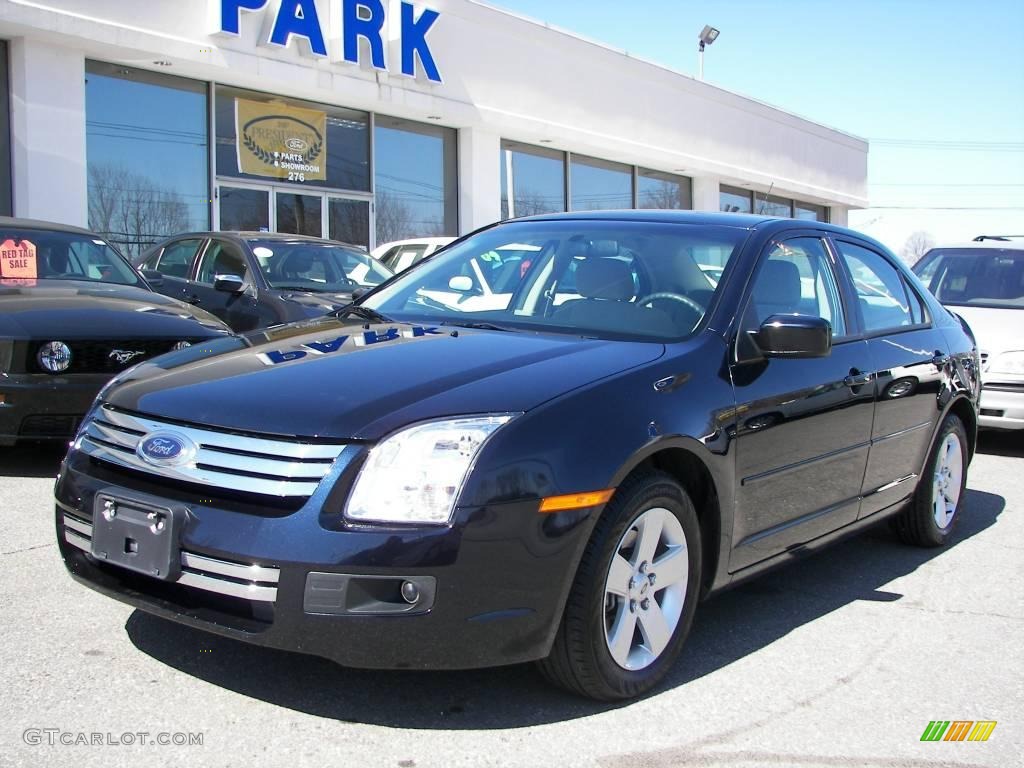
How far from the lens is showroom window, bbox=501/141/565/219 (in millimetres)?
19922

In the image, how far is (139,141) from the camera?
1388 cm

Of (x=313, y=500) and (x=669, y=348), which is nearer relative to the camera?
(x=313, y=500)

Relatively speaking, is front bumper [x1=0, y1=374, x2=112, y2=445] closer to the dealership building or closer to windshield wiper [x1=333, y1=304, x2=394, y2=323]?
windshield wiper [x1=333, y1=304, x2=394, y2=323]

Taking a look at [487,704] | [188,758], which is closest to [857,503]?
[487,704]

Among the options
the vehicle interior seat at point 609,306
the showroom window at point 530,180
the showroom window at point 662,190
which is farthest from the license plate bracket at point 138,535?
the showroom window at point 662,190

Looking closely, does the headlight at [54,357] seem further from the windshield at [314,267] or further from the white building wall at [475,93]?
the white building wall at [475,93]

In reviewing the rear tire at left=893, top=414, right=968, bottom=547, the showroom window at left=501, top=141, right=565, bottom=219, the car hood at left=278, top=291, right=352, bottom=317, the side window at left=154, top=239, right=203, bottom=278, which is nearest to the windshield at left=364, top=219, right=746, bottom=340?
the rear tire at left=893, top=414, right=968, bottom=547

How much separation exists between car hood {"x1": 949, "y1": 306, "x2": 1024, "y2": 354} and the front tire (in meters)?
5.67

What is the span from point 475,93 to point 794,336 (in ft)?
49.8

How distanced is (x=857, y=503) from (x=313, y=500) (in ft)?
8.48

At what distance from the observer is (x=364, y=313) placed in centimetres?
432

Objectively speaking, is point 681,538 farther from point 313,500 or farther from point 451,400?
point 313,500

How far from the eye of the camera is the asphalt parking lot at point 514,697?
9.30 ft

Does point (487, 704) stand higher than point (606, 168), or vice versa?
point (606, 168)
